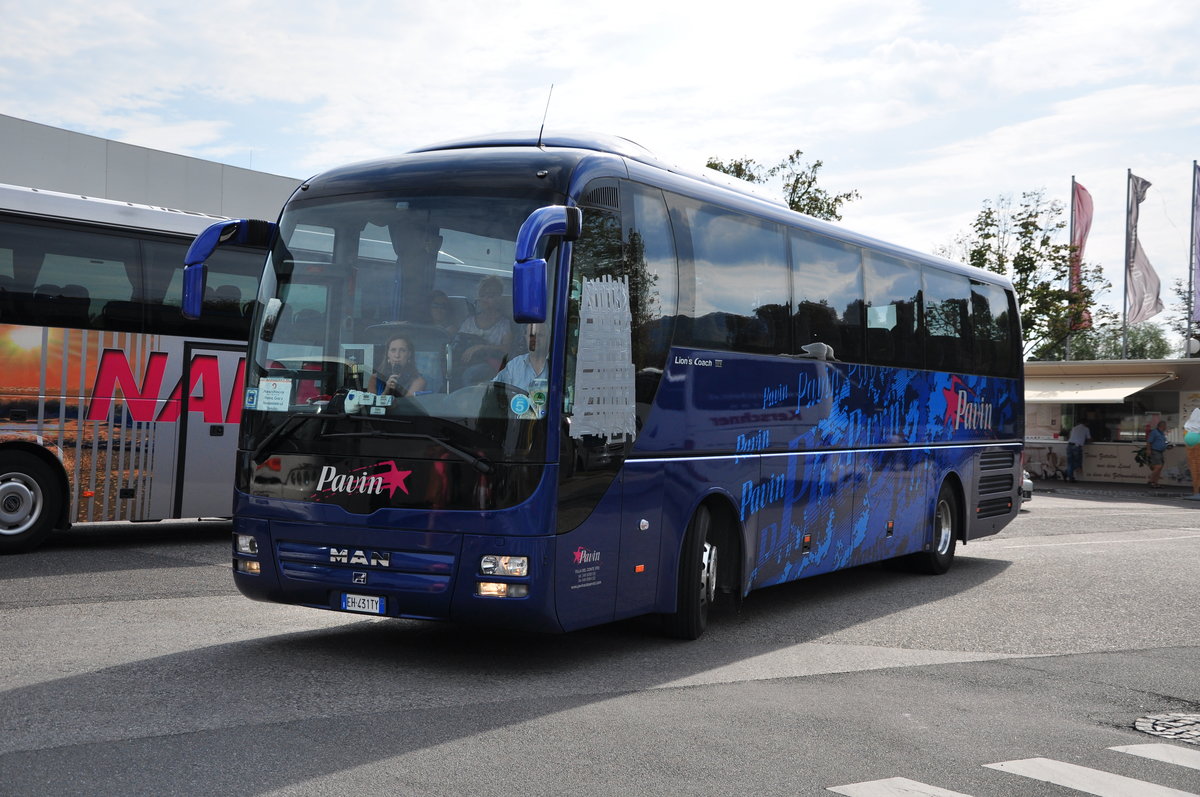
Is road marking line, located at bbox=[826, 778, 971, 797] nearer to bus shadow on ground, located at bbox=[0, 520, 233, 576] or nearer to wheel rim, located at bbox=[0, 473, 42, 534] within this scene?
bus shadow on ground, located at bbox=[0, 520, 233, 576]

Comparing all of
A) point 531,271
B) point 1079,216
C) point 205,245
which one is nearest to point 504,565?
point 531,271

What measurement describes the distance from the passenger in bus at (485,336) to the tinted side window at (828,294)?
382cm

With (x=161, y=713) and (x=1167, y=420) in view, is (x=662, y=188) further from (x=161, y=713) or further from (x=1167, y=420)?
(x=1167, y=420)

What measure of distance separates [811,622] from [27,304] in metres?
8.06

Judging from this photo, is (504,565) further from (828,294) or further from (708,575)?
(828,294)

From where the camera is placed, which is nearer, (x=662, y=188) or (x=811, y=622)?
(x=662, y=188)

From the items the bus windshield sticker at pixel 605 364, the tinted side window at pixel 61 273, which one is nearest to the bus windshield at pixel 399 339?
the bus windshield sticker at pixel 605 364

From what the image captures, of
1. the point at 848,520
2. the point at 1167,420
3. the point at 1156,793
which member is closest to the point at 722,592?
the point at 848,520

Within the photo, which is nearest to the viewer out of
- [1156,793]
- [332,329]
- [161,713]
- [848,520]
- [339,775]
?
[339,775]

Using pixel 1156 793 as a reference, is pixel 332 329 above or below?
above

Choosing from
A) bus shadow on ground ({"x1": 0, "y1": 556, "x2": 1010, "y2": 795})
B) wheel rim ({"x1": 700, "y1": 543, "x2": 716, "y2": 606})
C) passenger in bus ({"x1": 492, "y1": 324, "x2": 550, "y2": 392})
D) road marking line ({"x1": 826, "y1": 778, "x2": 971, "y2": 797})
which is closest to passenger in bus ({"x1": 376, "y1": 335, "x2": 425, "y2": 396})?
passenger in bus ({"x1": 492, "y1": 324, "x2": 550, "y2": 392})

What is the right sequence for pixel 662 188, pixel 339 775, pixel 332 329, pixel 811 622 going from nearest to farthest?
pixel 339 775, pixel 332 329, pixel 662 188, pixel 811 622

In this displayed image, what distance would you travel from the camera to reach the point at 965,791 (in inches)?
226

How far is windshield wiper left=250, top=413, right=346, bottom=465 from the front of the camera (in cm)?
806
